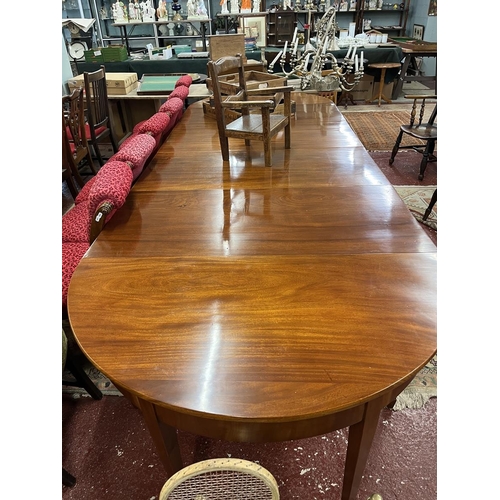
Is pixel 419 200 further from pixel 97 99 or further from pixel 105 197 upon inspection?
pixel 97 99

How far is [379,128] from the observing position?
14.8 feet

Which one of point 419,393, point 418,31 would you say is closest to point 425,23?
point 418,31

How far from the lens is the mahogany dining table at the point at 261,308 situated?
0.64 meters

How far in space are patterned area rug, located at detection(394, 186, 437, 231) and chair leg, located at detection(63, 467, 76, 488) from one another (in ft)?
7.93

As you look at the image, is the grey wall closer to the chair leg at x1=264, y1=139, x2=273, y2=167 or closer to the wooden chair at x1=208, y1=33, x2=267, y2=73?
the wooden chair at x1=208, y1=33, x2=267, y2=73

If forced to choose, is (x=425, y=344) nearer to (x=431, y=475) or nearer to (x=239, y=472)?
(x=239, y=472)

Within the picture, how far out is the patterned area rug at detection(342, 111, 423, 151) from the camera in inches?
157

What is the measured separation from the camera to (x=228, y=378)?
0.65 m

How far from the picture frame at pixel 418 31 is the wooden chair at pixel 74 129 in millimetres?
6985

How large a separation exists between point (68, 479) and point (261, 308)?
93cm

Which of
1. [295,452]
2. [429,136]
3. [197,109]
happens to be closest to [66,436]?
[295,452]

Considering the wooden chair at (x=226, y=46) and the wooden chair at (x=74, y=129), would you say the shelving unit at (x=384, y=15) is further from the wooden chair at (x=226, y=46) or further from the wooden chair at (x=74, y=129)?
the wooden chair at (x=74, y=129)

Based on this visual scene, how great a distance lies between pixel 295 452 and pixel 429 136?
2707mm

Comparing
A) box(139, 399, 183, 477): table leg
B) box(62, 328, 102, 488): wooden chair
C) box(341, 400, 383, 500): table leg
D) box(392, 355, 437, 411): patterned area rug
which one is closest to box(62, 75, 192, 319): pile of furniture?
box(62, 328, 102, 488): wooden chair
